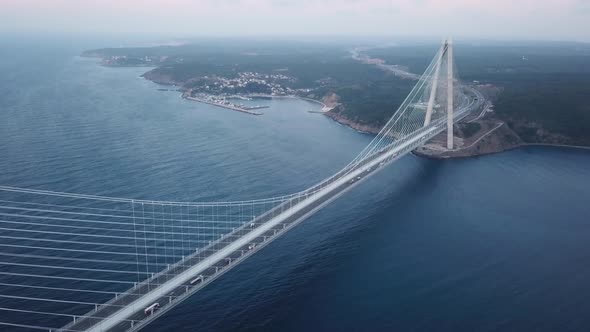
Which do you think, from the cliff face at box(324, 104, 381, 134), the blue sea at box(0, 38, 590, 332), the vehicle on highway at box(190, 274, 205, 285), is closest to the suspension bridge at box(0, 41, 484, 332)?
the vehicle on highway at box(190, 274, 205, 285)

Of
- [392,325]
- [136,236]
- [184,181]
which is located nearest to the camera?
[392,325]

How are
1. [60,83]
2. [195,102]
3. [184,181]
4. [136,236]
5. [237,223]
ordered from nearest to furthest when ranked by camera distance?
[136,236], [237,223], [184,181], [195,102], [60,83]

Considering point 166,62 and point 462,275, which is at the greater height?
point 166,62


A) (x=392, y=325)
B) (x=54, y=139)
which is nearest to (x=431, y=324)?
(x=392, y=325)

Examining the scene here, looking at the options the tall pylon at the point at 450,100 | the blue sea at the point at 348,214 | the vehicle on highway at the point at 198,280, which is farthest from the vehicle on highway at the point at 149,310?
the tall pylon at the point at 450,100

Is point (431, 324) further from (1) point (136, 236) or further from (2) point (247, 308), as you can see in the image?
(1) point (136, 236)

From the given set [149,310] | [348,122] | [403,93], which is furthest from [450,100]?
[149,310]

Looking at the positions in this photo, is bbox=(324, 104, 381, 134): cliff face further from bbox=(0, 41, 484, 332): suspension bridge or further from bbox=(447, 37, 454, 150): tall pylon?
bbox=(0, 41, 484, 332): suspension bridge
